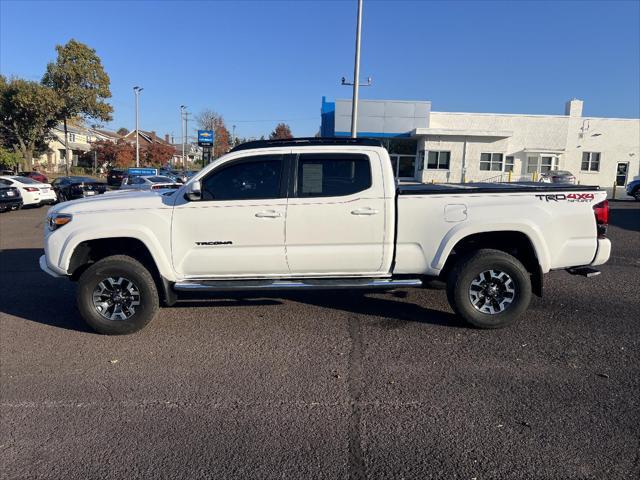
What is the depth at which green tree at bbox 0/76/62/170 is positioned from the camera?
39.1m

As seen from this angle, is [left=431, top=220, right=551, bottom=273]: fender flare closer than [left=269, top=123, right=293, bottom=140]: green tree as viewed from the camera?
Yes

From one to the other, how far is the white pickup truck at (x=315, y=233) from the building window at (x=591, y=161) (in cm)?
3417

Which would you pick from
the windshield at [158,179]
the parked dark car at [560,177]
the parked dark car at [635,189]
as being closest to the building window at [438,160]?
the parked dark car at [560,177]

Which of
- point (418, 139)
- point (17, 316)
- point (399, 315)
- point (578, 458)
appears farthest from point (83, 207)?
point (418, 139)

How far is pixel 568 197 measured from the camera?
16.9 ft

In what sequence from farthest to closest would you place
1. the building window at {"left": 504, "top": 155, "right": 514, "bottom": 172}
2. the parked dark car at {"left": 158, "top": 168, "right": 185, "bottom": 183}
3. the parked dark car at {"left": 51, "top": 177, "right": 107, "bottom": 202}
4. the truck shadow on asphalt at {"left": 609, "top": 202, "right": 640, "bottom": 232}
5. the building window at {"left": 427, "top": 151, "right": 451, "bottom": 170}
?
the building window at {"left": 504, "top": 155, "right": 514, "bottom": 172}
the building window at {"left": 427, "top": 151, "right": 451, "bottom": 170}
the parked dark car at {"left": 158, "top": 168, "right": 185, "bottom": 183}
the parked dark car at {"left": 51, "top": 177, "right": 107, "bottom": 202}
the truck shadow on asphalt at {"left": 609, "top": 202, "right": 640, "bottom": 232}

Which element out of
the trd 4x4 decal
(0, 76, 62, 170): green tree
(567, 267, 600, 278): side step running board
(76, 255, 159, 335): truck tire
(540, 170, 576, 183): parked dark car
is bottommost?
(76, 255, 159, 335): truck tire

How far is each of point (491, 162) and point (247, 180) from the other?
32378mm

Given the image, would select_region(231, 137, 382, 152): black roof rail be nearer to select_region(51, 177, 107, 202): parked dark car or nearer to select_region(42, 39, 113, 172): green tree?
select_region(51, 177, 107, 202): parked dark car

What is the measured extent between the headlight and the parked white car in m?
16.2

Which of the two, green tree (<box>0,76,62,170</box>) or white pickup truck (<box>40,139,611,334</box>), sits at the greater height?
green tree (<box>0,76,62,170</box>)

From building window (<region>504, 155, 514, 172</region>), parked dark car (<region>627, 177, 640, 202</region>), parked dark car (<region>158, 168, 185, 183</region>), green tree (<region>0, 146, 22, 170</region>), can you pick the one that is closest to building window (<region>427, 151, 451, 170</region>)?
building window (<region>504, 155, 514, 172</region>)

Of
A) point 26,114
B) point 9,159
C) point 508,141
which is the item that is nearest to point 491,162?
point 508,141

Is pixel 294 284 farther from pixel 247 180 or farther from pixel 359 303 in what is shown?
pixel 359 303
